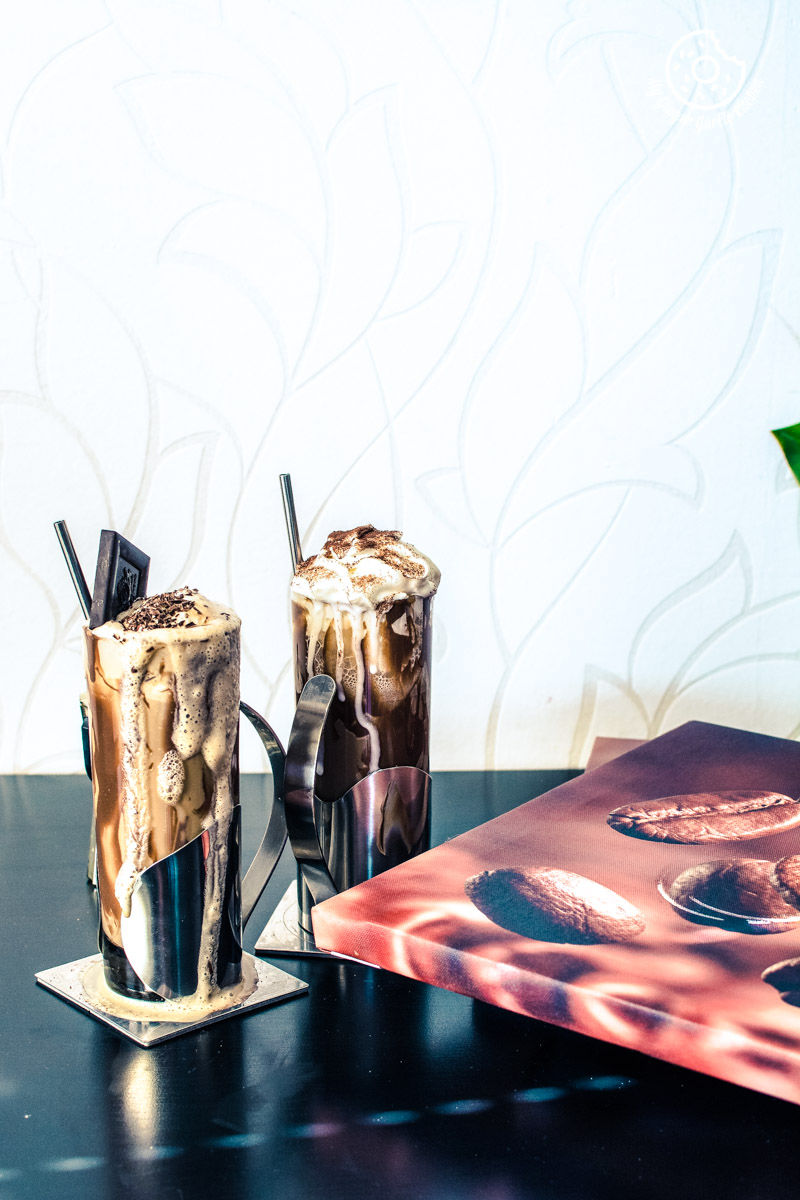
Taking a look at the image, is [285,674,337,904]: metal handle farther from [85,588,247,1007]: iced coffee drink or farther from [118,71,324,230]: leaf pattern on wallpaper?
[118,71,324,230]: leaf pattern on wallpaper

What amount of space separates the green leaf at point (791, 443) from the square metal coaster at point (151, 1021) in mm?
690

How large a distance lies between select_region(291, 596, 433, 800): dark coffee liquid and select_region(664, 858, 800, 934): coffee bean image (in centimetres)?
20

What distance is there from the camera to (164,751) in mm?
581

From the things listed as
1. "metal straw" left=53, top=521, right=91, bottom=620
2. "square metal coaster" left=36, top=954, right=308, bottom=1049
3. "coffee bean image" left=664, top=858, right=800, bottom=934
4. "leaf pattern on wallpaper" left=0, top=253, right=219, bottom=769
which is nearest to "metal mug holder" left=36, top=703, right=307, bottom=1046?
"square metal coaster" left=36, top=954, right=308, bottom=1049

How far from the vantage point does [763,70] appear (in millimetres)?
987

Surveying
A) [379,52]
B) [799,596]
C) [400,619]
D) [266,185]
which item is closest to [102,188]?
[266,185]

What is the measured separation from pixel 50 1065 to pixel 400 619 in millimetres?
334

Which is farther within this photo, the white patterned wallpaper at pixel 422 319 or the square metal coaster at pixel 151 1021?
the white patterned wallpaper at pixel 422 319

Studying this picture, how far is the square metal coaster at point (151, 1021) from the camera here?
1.97 ft

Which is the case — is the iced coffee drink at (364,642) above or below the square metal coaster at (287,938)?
above

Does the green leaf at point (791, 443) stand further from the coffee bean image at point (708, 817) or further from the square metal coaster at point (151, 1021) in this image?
the square metal coaster at point (151, 1021)

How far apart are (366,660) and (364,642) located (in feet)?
0.04
